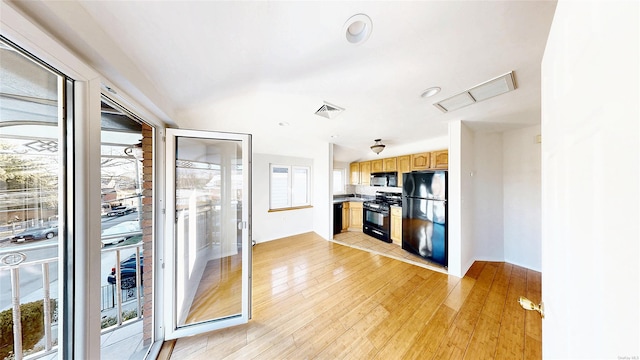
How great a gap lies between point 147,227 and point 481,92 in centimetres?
321

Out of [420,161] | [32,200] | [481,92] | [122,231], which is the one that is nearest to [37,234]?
[32,200]

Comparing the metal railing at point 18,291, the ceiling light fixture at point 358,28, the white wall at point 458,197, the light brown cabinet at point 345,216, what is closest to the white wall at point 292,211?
the light brown cabinet at point 345,216

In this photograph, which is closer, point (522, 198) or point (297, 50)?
point (297, 50)

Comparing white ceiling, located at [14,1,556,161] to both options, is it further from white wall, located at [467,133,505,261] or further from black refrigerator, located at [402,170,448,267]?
black refrigerator, located at [402,170,448,267]

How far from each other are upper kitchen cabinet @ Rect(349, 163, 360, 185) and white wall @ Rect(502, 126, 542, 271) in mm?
2798

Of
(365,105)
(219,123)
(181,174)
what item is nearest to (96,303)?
(181,174)

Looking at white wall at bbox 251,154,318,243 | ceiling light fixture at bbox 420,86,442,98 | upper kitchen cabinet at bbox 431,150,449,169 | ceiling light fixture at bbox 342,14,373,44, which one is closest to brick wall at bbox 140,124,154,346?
ceiling light fixture at bbox 342,14,373,44

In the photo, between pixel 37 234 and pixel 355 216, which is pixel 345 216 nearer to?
pixel 355 216

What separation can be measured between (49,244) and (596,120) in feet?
5.92

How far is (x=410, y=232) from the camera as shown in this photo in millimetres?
3131

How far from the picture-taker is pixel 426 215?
113 inches

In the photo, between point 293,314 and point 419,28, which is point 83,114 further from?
point 293,314

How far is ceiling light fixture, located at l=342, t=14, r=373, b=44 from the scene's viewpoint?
0.89 m

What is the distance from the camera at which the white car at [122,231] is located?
3.92ft
